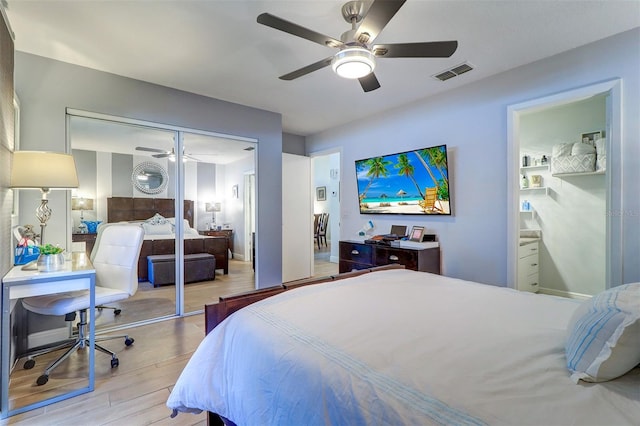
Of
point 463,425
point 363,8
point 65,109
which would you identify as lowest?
point 463,425

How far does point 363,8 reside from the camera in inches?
77.4

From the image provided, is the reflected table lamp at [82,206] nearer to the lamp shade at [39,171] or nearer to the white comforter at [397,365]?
the lamp shade at [39,171]

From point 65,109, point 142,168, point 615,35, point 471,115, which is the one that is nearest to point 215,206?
point 142,168

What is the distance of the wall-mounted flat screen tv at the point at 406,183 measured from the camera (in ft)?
11.2

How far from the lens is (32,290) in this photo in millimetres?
1840

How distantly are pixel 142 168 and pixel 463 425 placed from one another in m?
3.78

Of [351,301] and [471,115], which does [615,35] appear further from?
[351,301]

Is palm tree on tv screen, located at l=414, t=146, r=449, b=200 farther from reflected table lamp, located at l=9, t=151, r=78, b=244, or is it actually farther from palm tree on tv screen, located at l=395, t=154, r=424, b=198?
reflected table lamp, located at l=9, t=151, r=78, b=244

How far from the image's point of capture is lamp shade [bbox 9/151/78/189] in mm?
2012

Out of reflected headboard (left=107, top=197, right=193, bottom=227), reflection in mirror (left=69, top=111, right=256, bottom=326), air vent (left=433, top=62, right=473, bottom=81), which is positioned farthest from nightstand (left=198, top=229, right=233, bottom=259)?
air vent (left=433, top=62, right=473, bottom=81)

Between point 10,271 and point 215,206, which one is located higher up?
point 215,206

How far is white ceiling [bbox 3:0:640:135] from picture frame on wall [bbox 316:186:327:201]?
5.24 m

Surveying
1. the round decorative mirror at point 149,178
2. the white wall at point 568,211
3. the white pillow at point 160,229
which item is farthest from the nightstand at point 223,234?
the white wall at point 568,211

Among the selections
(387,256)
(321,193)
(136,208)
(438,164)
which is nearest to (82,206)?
(136,208)
